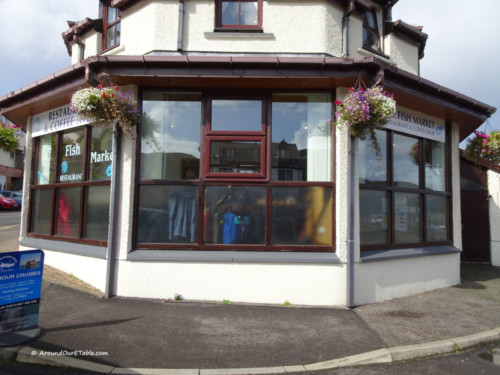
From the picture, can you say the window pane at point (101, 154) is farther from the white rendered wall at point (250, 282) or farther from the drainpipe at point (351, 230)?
the drainpipe at point (351, 230)

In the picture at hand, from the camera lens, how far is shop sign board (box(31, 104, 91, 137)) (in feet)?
21.6

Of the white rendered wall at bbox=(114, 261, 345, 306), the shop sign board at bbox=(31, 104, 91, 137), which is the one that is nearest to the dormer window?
the white rendered wall at bbox=(114, 261, 345, 306)

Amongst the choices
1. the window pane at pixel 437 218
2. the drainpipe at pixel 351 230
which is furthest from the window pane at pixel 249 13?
the window pane at pixel 437 218

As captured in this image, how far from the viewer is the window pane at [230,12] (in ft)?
19.8

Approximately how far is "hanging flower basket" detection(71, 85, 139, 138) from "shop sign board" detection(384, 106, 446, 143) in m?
4.43

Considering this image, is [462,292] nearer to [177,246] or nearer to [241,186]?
[241,186]

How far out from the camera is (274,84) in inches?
219

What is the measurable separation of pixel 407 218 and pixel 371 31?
3836mm

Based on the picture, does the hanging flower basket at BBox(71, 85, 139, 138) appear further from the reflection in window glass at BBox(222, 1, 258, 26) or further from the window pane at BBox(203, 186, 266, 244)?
the reflection in window glass at BBox(222, 1, 258, 26)

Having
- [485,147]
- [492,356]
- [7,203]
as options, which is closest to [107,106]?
[492,356]

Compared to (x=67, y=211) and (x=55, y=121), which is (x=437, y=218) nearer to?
(x=67, y=211)

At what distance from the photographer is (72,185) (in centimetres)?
675

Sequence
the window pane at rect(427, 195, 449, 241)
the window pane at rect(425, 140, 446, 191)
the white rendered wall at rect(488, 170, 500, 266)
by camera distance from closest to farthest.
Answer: the window pane at rect(427, 195, 449, 241) → the window pane at rect(425, 140, 446, 191) → the white rendered wall at rect(488, 170, 500, 266)

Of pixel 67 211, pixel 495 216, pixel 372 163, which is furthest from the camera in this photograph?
pixel 495 216
